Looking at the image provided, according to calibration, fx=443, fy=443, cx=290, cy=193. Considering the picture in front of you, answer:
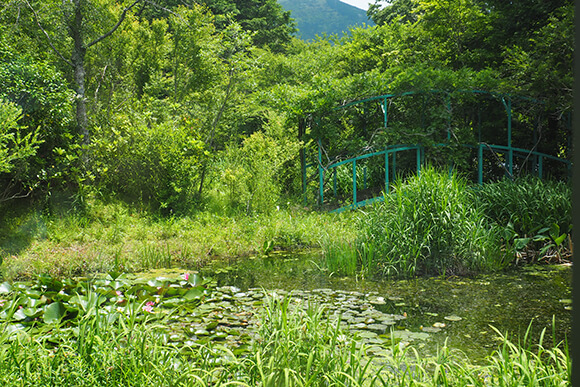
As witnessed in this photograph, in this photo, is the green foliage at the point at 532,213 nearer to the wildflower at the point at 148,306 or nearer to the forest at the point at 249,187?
the forest at the point at 249,187

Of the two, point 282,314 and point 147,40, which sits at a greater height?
point 147,40

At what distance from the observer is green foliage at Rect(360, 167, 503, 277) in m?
5.17

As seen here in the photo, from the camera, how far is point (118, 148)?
8.16 m

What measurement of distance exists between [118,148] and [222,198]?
2.19 metres

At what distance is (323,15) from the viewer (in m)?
115

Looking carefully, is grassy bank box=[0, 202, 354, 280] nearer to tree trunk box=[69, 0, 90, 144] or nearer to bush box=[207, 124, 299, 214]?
bush box=[207, 124, 299, 214]

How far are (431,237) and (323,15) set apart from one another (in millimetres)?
119960

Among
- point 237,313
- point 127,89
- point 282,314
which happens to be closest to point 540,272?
point 237,313

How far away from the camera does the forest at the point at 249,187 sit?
2496 millimetres

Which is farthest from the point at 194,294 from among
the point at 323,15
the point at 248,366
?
the point at 323,15

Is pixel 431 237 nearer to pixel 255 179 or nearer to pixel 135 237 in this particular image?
pixel 255 179

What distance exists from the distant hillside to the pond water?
340ft

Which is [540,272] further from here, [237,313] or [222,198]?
[222,198]

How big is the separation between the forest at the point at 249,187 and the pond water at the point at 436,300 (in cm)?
12
